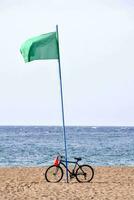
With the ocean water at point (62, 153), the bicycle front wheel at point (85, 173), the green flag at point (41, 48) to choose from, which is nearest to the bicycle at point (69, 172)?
the bicycle front wheel at point (85, 173)

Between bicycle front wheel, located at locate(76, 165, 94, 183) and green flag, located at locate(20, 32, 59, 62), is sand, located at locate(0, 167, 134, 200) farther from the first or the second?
green flag, located at locate(20, 32, 59, 62)

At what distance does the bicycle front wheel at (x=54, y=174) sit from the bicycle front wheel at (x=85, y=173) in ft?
2.33

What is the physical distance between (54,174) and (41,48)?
4.93 m

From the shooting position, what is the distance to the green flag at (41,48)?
68.3ft

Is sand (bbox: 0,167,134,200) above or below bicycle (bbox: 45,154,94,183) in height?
below

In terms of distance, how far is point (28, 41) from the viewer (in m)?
21.0

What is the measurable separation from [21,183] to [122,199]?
5.54 meters

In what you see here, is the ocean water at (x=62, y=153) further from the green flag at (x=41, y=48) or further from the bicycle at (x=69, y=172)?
the green flag at (x=41, y=48)

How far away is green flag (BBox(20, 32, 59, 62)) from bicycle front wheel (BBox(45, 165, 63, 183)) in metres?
4.37

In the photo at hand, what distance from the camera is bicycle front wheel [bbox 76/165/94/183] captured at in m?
21.9

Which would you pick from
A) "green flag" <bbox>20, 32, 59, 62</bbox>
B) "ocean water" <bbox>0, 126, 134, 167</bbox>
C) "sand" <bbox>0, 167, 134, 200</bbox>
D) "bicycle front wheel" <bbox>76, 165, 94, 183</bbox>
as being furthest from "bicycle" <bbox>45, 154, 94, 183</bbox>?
"ocean water" <bbox>0, 126, 134, 167</bbox>

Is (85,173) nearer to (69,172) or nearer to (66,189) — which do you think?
(69,172)

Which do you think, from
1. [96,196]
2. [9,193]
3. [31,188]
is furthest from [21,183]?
[96,196]

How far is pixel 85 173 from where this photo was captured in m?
22.0
